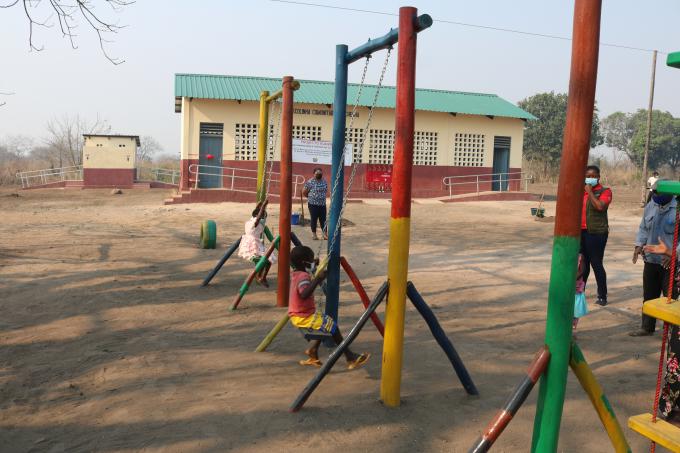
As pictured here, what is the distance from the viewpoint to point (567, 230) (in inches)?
106

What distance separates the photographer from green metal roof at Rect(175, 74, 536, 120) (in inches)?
886

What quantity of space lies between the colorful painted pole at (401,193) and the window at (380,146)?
20512mm

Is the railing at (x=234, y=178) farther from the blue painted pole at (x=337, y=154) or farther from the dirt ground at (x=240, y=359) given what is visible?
the blue painted pole at (x=337, y=154)

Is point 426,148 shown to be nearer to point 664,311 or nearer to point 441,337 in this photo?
point 441,337

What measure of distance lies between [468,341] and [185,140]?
59.4ft

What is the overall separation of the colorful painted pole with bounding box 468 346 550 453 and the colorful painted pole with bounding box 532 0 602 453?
68 millimetres

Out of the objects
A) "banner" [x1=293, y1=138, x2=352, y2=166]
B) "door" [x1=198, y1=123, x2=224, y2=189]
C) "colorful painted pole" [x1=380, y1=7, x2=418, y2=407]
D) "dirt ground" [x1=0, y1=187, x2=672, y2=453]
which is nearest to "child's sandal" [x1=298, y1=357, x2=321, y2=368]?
"dirt ground" [x1=0, y1=187, x2=672, y2=453]

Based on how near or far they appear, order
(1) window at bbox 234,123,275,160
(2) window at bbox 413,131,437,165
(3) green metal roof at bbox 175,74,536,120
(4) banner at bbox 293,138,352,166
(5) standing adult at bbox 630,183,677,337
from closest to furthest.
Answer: (5) standing adult at bbox 630,183,677,337 → (4) banner at bbox 293,138,352,166 → (3) green metal roof at bbox 175,74,536,120 → (1) window at bbox 234,123,275,160 → (2) window at bbox 413,131,437,165

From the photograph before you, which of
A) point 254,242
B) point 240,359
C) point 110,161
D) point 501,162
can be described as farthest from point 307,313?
point 110,161

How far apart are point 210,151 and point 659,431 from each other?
839 inches

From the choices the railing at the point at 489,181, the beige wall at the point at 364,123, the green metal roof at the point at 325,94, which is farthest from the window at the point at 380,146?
the railing at the point at 489,181

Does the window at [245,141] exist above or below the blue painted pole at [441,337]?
above

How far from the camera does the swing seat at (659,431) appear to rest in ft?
7.03

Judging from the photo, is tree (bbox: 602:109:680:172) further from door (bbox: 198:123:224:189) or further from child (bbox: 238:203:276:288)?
child (bbox: 238:203:276:288)
